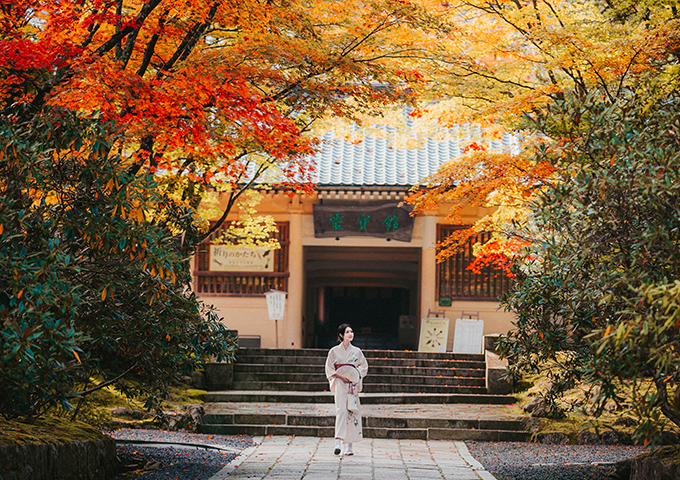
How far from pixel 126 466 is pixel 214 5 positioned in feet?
18.0

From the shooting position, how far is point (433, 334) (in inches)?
693

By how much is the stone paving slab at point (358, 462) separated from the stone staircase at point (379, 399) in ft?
1.81

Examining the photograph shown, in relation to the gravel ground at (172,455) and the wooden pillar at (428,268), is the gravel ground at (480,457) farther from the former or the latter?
the wooden pillar at (428,268)

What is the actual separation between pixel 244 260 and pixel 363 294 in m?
8.17

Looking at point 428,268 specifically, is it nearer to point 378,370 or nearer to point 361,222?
point 361,222

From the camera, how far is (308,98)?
903cm

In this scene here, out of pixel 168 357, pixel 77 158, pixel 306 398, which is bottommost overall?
pixel 306 398

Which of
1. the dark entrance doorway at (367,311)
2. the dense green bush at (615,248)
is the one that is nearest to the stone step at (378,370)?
the dense green bush at (615,248)

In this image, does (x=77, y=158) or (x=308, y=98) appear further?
(x=308, y=98)

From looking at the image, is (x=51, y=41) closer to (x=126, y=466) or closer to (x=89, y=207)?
(x=89, y=207)

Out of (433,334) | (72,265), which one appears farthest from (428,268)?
(72,265)

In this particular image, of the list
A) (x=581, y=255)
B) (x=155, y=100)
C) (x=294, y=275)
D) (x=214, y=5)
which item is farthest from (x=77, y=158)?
(x=294, y=275)

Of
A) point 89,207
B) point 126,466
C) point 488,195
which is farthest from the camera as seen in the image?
point 488,195

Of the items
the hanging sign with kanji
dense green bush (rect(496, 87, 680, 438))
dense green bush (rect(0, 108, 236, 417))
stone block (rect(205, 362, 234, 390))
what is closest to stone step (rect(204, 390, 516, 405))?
stone block (rect(205, 362, 234, 390))
